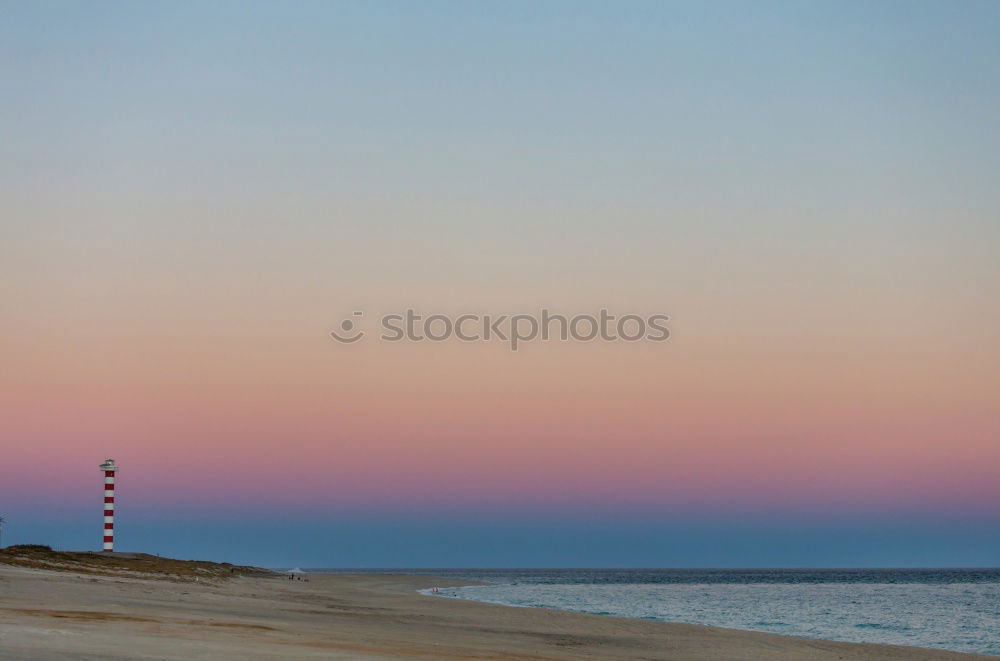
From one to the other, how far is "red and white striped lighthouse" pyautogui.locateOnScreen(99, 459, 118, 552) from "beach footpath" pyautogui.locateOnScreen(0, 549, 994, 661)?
26.1 m

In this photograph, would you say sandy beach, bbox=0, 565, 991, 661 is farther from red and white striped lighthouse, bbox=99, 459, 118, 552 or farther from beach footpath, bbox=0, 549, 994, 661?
red and white striped lighthouse, bbox=99, 459, 118, 552

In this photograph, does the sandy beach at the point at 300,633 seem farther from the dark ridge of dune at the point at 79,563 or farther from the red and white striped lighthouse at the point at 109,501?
the red and white striped lighthouse at the point at 109,501

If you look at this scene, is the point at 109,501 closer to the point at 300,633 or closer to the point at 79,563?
the point at 79,563

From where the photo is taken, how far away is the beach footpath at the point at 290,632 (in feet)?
51.5

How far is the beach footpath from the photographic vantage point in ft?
51.5

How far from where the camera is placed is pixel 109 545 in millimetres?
71500

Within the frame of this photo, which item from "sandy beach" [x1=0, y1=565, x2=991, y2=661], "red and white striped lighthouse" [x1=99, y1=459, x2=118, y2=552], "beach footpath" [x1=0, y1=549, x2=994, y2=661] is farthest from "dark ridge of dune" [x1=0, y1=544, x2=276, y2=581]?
"red and white striped lighthouse" [x1=99, y1=459, x2=118, y2=552]

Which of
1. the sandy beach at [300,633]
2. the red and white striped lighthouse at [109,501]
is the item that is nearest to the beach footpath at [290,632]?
A: the sandy beach at [300,633]

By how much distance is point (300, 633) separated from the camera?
21.5 meters

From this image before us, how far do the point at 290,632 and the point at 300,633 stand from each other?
0.68 feet

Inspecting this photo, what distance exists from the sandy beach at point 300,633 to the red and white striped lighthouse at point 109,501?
111 ft

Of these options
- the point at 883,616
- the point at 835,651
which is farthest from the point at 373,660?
the point at 883,616

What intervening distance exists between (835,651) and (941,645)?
405 inches

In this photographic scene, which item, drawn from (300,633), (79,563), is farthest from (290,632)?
(79,563)
